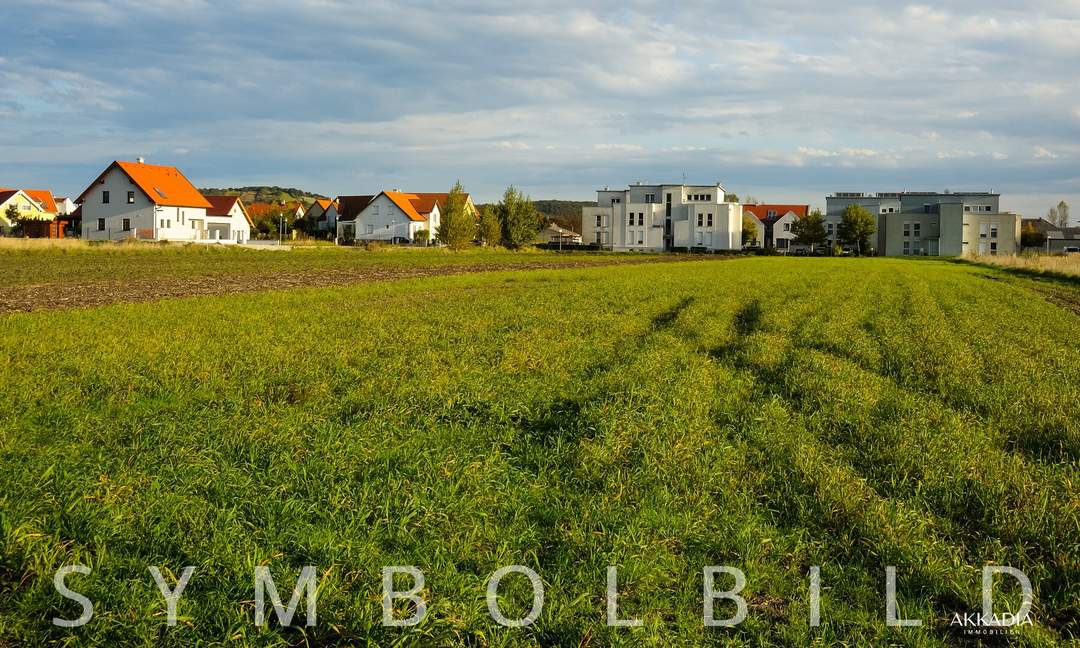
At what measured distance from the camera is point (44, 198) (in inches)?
6107

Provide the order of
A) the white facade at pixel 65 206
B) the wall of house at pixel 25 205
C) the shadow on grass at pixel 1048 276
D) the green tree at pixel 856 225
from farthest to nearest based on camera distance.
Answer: the white facade at pixel 65 206, the wall of house at pixel 25 205, the green tree at pixel 856 225, the shadow on grass at pixel 1048 276

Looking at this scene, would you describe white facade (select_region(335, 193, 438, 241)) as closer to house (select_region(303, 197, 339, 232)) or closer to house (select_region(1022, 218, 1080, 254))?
house (select_region(303, 197, 339, 232))

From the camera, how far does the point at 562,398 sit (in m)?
10.6

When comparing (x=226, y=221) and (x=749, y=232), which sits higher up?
(x=749, y=232)

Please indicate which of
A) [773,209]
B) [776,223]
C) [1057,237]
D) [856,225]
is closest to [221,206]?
[856,225]

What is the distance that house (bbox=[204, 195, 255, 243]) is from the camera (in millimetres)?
99188

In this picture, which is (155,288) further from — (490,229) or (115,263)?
(490,229)

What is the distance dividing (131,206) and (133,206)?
249 mm

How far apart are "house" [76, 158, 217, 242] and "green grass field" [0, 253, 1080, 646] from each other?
79.2 meters

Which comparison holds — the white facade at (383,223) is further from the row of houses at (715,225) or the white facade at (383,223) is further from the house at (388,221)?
the row of houses at (715,225)

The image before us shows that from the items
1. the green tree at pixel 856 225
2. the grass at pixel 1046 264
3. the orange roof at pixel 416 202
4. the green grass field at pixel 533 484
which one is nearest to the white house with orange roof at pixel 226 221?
the orange roof at pixel 416 202

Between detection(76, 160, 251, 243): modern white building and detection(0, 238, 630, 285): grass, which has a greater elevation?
detection(76, 160, 251, 243): modern white building

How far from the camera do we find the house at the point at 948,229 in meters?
122

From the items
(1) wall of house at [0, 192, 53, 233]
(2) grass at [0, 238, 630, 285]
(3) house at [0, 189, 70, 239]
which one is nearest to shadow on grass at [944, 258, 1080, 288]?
(2) grass at [0, 238, 630, 285]
